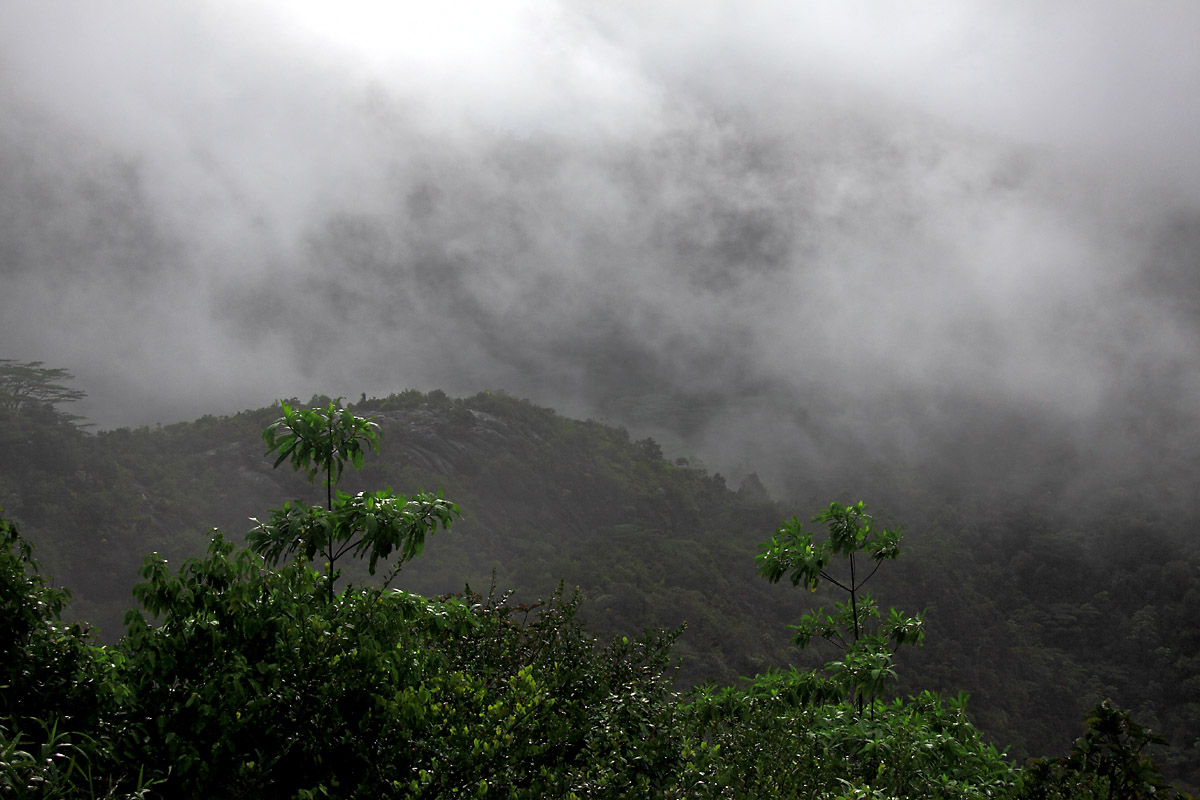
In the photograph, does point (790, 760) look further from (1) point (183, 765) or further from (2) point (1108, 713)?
(1) point (183, 765)

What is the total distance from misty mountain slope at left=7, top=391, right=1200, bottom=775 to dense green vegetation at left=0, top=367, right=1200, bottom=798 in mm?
282

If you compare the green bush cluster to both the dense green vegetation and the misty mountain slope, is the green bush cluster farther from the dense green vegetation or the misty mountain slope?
the misty mountain slope

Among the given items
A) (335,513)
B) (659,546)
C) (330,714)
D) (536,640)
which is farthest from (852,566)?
(659,546)

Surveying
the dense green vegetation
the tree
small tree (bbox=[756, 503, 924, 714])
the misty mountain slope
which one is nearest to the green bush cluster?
the dense green vegetation

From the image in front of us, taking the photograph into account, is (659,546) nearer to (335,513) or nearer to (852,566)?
(852,566)

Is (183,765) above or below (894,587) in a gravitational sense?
below

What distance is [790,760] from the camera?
4.28 m

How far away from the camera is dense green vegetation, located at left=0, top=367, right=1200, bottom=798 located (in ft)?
12.2

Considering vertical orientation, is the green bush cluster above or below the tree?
below

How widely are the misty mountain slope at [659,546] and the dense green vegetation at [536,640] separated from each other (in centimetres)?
28

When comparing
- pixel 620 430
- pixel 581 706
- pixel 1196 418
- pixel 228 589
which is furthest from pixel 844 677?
pixel 1196 418

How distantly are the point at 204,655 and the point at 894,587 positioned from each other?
62.7 m

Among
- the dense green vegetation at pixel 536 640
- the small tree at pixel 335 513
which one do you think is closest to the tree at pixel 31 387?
the dense green vegetation at pixel 536 640

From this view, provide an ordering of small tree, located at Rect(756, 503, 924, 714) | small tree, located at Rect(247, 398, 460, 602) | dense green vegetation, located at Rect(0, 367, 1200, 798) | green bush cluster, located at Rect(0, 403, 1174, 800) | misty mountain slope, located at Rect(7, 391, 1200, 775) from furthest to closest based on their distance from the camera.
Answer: misty mountain slope, located at Rect(7, 391, 1200, 775) → small tree, located at Rect(756, 503, 924, 714) → small tree, located at Rect(247, 398, 460, 602) → dense green vegetation, located at Rect(0, 367, 1200, 798) → green bush cluster, located at Rect(0, 403, 1174, 800)
